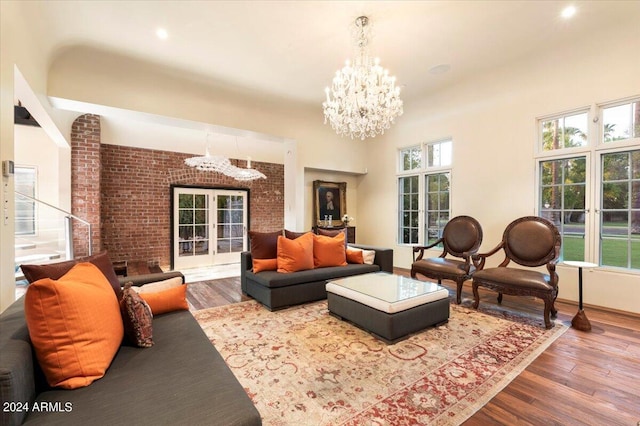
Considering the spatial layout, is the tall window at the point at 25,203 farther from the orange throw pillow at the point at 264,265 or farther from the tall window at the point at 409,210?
the tall window at the point at 409,210

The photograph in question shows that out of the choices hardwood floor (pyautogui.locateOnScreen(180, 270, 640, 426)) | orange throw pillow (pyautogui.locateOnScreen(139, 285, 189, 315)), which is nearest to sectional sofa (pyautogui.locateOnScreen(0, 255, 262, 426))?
orange throw pillow (pyautogui.locateOnScreen(139, 285, 189, 315))

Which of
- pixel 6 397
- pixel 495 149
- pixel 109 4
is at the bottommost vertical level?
pixel 6 397

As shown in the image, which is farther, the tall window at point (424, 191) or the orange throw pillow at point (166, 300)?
the tall window at point (424, 191)

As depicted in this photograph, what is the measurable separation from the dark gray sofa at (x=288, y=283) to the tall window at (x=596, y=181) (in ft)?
8.88

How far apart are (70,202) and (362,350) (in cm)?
529

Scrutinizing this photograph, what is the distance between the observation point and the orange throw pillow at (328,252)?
152 inches

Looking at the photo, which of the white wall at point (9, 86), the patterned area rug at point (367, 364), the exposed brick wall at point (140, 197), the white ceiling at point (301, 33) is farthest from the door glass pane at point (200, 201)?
the white wall at point (9, 86)

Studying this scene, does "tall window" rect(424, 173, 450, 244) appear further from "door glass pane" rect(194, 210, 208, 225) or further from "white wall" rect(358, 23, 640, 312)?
"door glass pane" rect(194, 210, 208, 225)

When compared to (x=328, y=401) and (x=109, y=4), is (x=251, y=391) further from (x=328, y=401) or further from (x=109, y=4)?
(x=109, y=4)

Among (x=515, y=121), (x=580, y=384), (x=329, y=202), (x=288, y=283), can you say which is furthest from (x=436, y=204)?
(x=580, y=384)

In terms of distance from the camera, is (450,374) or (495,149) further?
(495,149)

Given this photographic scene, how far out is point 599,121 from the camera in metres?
3.47

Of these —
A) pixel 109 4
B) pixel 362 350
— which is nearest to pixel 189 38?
pixel 109 4

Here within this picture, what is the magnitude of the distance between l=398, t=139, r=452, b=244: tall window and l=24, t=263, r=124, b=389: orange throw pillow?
196 inches
